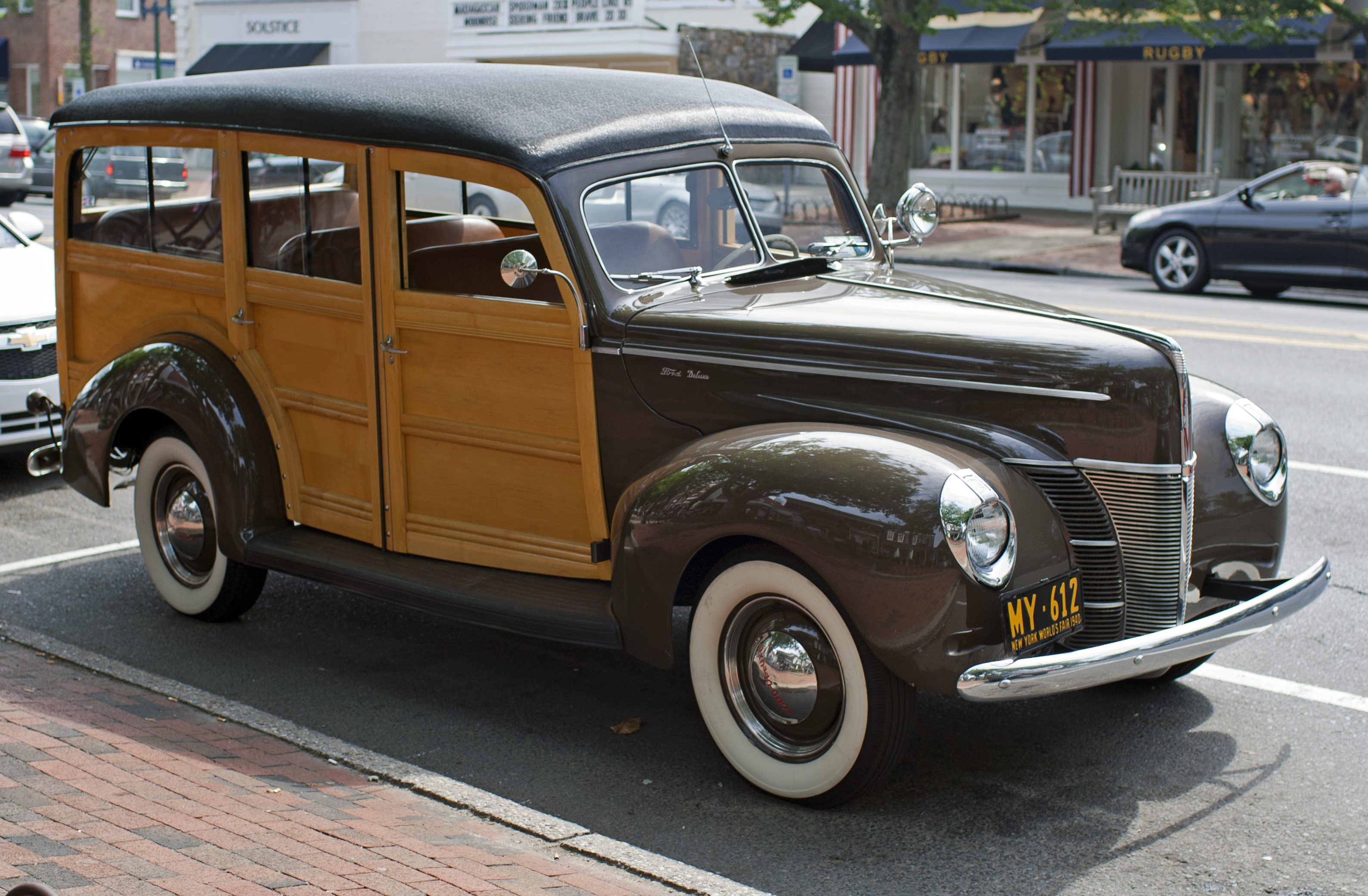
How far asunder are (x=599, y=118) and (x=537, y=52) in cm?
3122

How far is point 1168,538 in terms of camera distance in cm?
410

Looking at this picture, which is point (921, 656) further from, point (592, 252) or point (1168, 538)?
point (592, 252)

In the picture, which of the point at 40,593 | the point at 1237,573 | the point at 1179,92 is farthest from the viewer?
the point at 1179,92

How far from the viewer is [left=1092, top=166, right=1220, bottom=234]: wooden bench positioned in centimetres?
2270

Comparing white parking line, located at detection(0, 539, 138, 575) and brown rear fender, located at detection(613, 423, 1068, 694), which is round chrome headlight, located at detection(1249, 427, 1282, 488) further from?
white parking line, located at detection(0, 539, 138, 575)

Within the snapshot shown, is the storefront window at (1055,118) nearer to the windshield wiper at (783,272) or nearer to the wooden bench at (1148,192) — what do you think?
the wooden bench at (1148,192)

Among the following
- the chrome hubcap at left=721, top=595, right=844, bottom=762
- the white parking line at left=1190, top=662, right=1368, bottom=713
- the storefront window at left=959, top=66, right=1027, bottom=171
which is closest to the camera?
the chrome hubcap at left=721, top=595, right=844, bottom=762

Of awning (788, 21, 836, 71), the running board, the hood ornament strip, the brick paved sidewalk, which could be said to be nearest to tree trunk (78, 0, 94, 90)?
awning (788, 21, 836, 71)

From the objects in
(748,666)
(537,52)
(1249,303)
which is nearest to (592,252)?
(748,666)

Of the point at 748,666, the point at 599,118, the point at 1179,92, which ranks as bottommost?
the point at 748,666

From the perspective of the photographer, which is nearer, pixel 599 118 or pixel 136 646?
pixel 599 118

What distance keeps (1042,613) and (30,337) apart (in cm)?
598

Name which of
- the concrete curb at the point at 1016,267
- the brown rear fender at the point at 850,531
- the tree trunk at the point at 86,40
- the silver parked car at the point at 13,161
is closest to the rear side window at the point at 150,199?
the brown rear fender at the point at 850,531

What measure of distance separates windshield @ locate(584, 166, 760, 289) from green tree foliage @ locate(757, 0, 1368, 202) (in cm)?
1755
